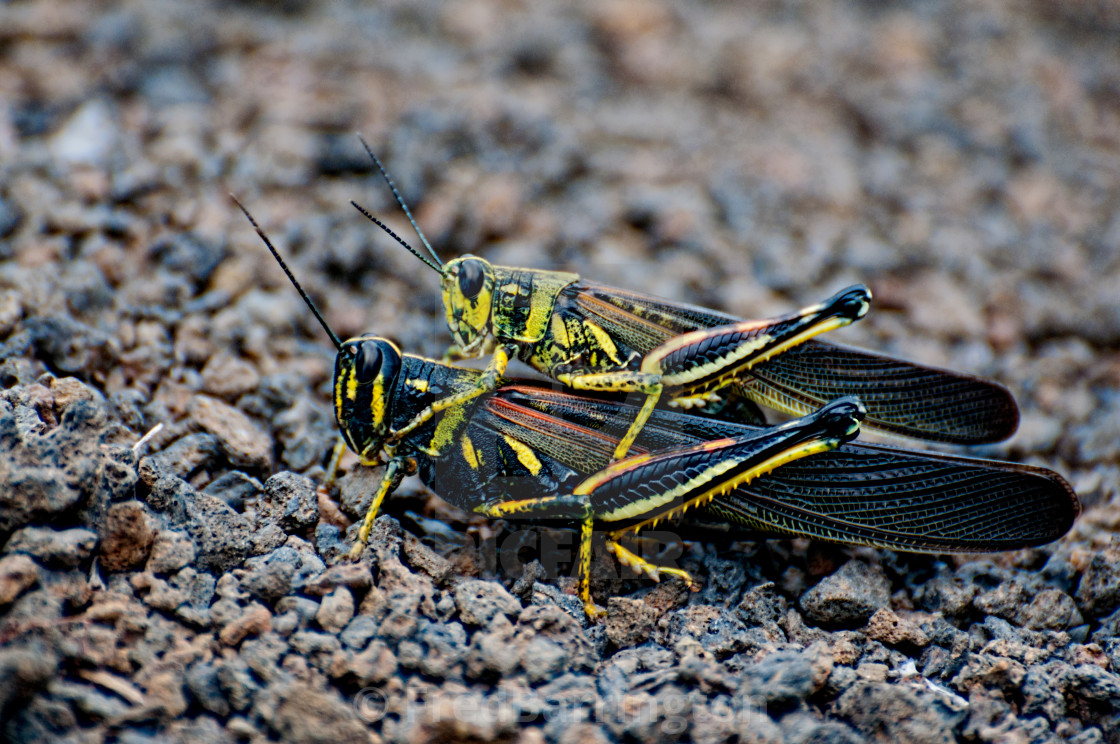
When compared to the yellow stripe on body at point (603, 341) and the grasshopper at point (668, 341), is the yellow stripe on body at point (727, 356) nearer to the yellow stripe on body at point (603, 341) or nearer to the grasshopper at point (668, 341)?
the grasshopper at point (668, 341)

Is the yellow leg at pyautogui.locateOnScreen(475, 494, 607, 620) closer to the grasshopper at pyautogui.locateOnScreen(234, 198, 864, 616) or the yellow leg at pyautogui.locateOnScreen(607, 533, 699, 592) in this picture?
the grasshopper at pyautogui.locateOnScreen(234, 198, 864, 616)

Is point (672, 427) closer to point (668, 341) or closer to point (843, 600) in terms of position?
point (668, 341)

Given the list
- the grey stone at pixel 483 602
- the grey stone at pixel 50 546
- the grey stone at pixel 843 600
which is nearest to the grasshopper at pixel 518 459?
the grey stone at pixel 483 602

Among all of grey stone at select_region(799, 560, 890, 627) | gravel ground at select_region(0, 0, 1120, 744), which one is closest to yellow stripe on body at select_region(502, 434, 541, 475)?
gravel ground at select_region(0, 0, 1120, 744)

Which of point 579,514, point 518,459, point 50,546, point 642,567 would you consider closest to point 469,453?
point 518,459

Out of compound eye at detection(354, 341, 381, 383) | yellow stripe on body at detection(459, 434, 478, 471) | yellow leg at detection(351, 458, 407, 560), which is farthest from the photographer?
yellow stripe on body at detection(459, 434, 478, 471)

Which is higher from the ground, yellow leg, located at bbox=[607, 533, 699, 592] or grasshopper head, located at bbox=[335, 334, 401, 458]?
grasshopper head, located at bbox=[335, 334, 401, 458]
